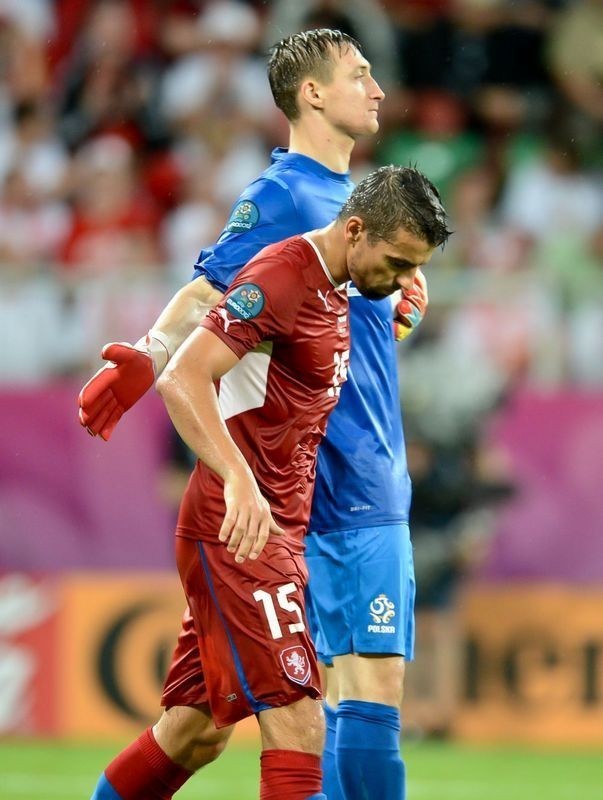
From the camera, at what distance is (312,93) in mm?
5465

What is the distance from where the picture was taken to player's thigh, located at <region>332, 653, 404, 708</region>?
5238mm

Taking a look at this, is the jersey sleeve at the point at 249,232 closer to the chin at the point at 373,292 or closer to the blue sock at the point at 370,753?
the chin at the point at 373,292

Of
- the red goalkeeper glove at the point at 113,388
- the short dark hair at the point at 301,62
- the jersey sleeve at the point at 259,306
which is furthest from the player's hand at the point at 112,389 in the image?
the short dark hair at the point at 301,62

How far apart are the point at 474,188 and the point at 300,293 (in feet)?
22.9

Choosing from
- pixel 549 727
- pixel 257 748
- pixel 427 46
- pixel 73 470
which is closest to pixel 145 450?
pixel 73 470

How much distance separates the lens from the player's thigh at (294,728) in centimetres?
453

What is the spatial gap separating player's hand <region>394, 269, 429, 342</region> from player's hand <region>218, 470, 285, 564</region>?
1.19 metres

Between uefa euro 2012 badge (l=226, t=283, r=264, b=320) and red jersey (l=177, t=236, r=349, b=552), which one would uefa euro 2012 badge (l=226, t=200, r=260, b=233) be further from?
uefa euro 2012 badge (l=226, t=283, r=264, b=320)

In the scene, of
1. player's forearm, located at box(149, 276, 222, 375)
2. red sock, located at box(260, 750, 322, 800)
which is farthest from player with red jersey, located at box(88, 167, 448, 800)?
player's forearm, located at box(149, 276, 222, 375)

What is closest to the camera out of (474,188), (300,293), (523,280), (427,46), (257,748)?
(300,293)

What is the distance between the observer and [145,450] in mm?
10055

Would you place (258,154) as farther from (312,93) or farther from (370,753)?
(370,753)

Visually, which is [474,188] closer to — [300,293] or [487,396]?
[487,396]

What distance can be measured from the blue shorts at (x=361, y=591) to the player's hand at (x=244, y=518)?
938 millimetres
